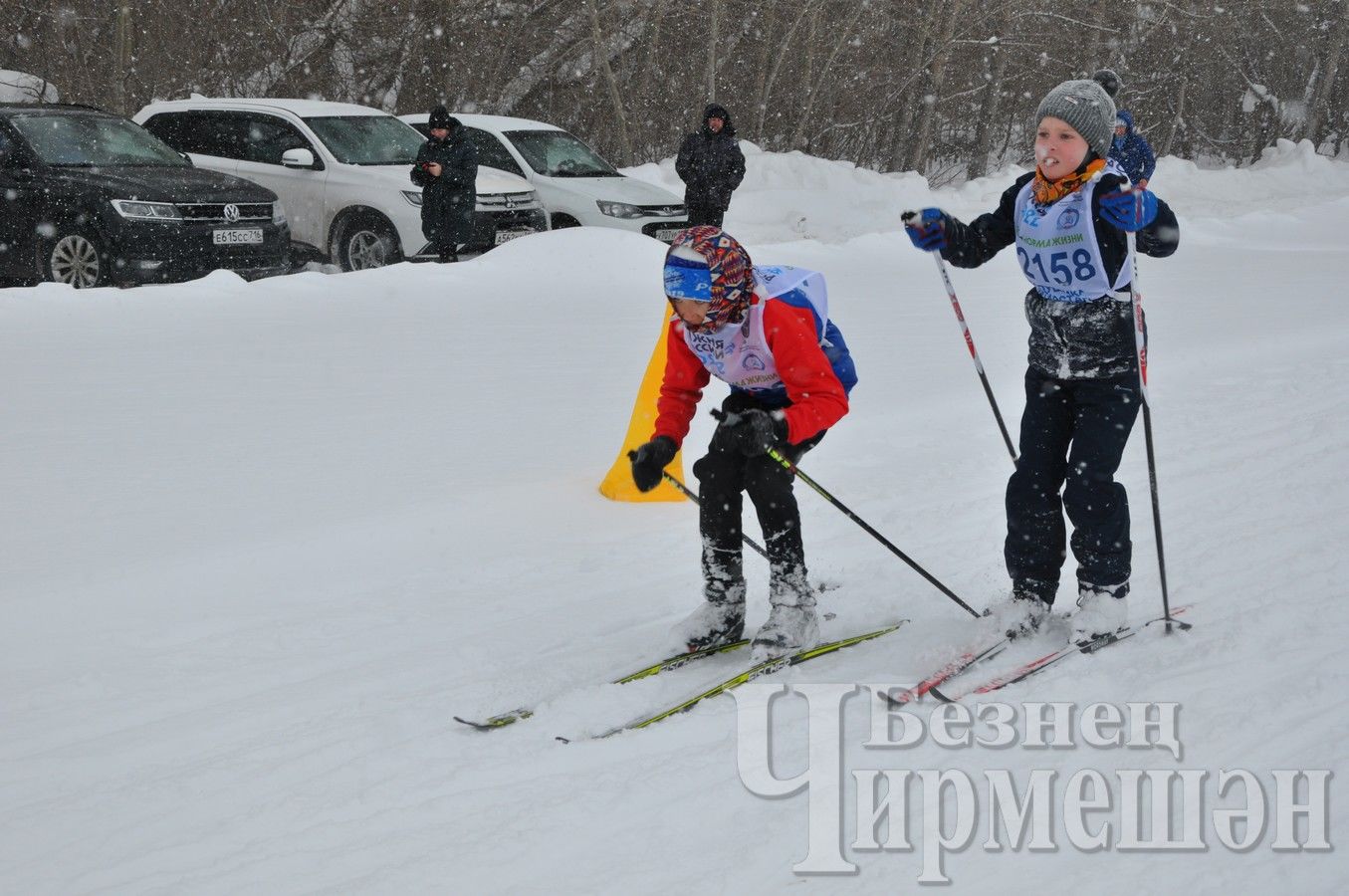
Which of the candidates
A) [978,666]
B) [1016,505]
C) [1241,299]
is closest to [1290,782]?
[978,666]

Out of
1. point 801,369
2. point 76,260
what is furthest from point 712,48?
point 801,369

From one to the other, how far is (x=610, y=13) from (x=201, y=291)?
13.0 meters

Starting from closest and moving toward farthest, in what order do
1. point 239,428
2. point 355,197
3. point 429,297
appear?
1. point 239,428
2. point 429,297
3. point 355,197

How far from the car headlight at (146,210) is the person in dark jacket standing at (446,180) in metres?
2.07

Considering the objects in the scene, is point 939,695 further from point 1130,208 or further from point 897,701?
point 1130,208

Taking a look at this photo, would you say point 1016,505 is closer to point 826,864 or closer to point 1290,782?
point 1290,782

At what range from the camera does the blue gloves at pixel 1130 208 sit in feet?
11.7

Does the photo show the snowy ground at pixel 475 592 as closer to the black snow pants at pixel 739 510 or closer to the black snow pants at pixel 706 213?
the black snow pants at pixel 739 510

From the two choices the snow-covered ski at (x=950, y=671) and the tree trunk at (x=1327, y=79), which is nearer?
the snow-covered ski at (x=950, y=671)

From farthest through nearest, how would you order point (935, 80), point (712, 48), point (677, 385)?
point (935, 80) → point (712, 48) → point (677, 385)

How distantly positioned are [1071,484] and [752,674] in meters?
1.23

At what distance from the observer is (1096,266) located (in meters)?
3.82

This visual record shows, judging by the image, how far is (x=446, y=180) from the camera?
10836 mm

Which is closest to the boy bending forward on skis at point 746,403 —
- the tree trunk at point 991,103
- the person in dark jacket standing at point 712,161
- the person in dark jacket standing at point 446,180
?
the person in dark jacket standing at point 446,180
